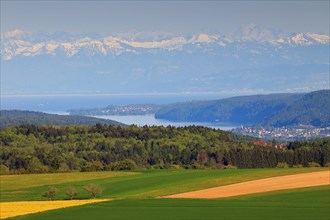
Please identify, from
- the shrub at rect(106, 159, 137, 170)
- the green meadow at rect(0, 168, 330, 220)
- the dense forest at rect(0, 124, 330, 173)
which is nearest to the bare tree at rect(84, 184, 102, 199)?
the green meadow at rect(0, 168, 330, 220)

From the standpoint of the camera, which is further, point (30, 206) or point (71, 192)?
point (71, 192)

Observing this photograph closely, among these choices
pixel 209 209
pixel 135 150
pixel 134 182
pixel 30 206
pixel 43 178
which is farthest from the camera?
pixel 135 150

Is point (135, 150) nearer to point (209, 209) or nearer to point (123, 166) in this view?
point (123, 166)

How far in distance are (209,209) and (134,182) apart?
1908 cm

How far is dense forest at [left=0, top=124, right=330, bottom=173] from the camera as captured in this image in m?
80.7

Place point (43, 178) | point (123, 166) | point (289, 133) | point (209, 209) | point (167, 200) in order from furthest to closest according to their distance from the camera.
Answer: point (289, 133) < point (123, 166) < point (43, 178) < point (167, 200) < point (209, 209)

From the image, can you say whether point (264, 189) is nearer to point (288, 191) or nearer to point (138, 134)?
point (288, 191)

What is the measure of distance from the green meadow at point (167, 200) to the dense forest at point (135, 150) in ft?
39.4

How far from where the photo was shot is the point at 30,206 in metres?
41.1

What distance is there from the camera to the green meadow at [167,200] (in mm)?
36656

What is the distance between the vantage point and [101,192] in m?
49.3

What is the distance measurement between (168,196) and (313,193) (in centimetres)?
820

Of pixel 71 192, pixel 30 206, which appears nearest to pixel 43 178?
pixel 71 192

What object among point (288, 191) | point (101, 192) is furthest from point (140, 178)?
point (288, 191)
